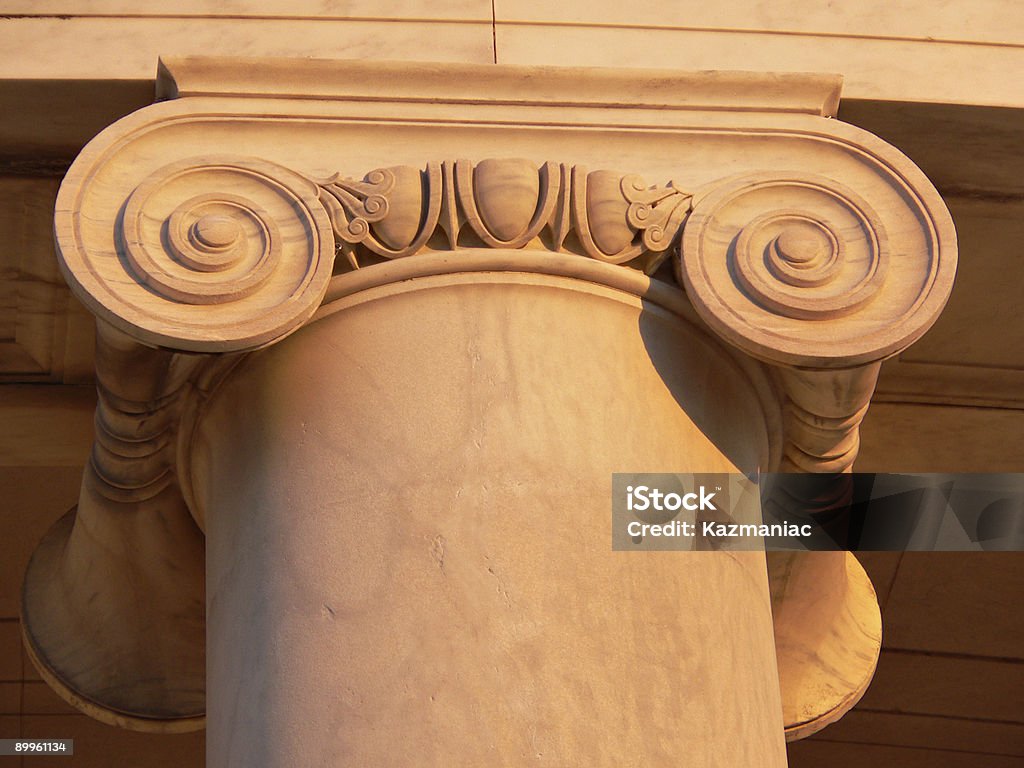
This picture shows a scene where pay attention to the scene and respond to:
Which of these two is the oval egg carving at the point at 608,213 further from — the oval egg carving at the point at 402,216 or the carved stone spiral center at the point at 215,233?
the carved stone spiral center at the point at 215,233

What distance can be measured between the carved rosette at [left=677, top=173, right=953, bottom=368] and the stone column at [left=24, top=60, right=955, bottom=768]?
0.02 m

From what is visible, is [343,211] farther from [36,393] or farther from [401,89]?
[36,393]

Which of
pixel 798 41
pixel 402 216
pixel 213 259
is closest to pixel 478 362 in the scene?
pixel 402 216

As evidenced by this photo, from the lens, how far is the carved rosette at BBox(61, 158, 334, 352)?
9.75 metres

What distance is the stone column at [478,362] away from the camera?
9.01m

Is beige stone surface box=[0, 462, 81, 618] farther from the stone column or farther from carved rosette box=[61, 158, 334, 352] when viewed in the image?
carved rosette box=[61, 158, 334, 352]

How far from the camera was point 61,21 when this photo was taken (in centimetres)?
1158

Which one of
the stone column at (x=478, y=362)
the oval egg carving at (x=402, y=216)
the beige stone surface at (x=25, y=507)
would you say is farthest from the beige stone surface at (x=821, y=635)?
the beige stone surface at (x=25, y=507)

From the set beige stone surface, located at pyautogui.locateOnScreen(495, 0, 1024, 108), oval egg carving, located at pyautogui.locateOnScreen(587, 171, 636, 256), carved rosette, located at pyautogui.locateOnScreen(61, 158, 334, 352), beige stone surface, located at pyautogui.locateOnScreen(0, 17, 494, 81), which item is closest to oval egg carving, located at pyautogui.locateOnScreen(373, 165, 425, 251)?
carved rosette, located at pyautogui.locateOnScreen(61, 158, 334, 352)

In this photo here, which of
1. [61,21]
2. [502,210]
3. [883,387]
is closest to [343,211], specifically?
[502,210]

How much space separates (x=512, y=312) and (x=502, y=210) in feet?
1.99

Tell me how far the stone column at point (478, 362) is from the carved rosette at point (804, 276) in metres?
0.02

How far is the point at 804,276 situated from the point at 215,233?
10.7 feet

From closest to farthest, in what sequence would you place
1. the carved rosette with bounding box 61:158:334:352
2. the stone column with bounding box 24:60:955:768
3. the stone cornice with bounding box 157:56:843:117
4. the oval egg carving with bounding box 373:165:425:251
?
the stone column with bounding box 24:60:955:768
the carved rosette with bounding box 61:158:334:352
the oval egg carving with bounding box 373:165:425:251
the stone cornice with bounding box 157:56:843:117
